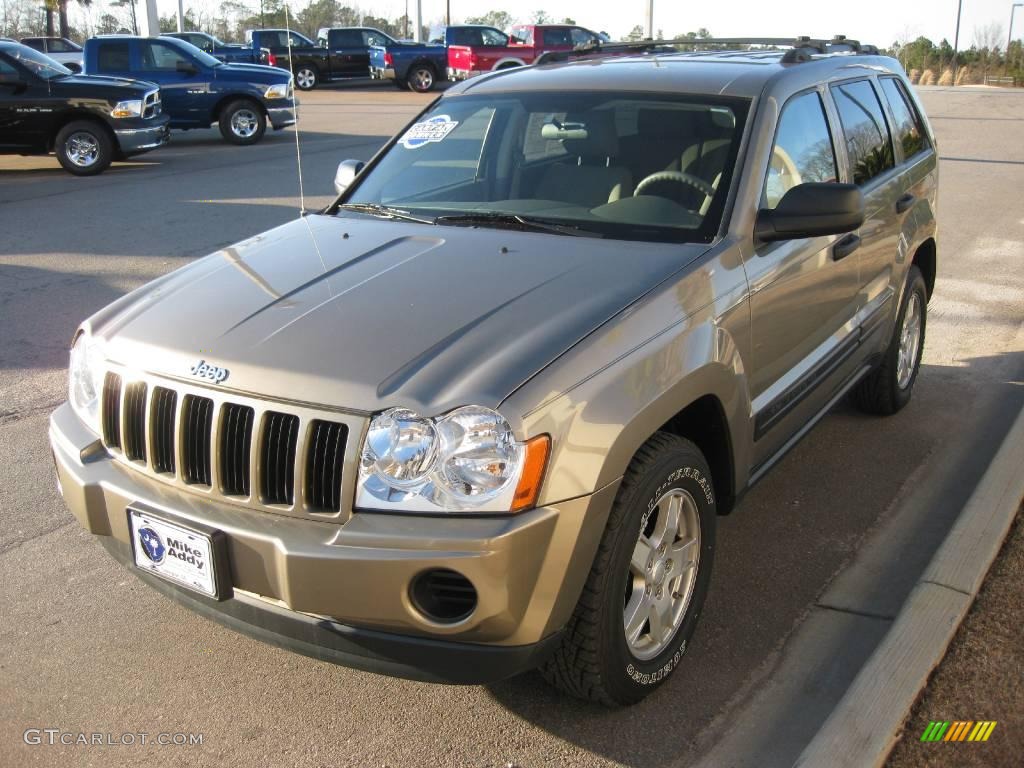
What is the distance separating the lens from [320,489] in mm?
2732

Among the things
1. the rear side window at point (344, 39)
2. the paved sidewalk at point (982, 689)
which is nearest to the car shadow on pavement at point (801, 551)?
the paved sidewalk at point (982, 689)

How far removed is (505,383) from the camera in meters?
2.69

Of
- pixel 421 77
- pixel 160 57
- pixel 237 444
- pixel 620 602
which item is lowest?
pixel 620 602

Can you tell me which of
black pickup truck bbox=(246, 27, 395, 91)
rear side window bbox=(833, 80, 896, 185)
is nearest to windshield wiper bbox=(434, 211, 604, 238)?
rear side window bbox=(833, 80, 896, 185)

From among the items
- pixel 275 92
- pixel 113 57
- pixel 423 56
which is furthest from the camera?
pixel 423 56

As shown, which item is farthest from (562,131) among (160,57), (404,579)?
(160,57)

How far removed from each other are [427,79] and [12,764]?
3026 cm

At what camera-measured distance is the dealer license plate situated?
281cm

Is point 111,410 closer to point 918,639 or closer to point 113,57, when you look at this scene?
point 918,639

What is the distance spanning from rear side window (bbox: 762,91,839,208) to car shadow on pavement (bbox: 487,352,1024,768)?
138 cm

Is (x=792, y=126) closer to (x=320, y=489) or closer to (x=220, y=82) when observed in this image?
(x=320, y=489)

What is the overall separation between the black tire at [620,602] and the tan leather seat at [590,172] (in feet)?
4.05

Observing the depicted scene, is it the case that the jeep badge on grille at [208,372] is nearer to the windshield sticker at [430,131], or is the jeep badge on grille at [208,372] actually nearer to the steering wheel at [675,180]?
the steering wheel at [675,180]

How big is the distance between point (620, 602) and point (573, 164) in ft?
6.35
